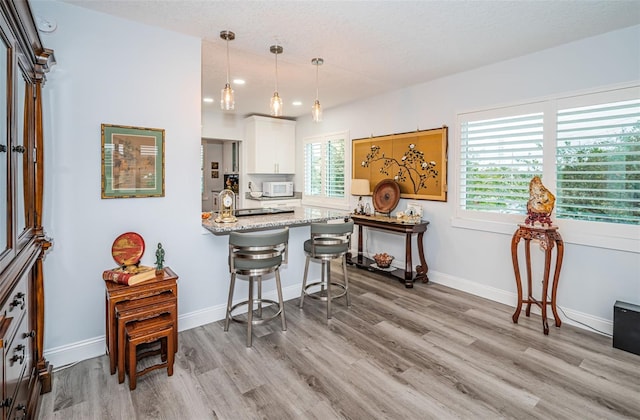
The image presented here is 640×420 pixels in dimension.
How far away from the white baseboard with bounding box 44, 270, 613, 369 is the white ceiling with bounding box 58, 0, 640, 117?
8.14ft

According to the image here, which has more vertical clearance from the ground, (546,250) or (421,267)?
(546,250)

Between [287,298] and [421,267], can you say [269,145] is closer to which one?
[287,298]

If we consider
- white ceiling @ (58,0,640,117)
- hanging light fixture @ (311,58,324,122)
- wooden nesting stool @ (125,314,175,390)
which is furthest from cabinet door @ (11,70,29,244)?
hanging light fixture @ (311,58,324,122)

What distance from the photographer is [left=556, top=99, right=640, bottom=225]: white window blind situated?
2.79m

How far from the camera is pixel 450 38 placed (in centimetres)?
296

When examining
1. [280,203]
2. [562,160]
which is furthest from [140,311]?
[280,203]

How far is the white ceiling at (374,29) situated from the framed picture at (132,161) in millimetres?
882

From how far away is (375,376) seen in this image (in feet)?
7.65

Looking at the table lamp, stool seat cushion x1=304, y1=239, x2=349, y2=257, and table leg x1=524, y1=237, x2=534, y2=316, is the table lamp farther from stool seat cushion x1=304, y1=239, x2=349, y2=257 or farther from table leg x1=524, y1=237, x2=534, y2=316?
table leg x1=524, y1=237, x2=534, y2=316

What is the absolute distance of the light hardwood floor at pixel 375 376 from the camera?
6.54ft

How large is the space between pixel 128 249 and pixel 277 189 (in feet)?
13.3

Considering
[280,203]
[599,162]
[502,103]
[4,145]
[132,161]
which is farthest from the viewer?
[280,203]

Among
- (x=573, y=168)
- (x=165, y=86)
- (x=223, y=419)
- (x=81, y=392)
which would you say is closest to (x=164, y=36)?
(x=165, y=86)

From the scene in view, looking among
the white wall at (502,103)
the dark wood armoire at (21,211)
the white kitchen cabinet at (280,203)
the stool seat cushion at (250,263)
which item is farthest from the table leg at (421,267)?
the dark wood armoire at (21,211)
